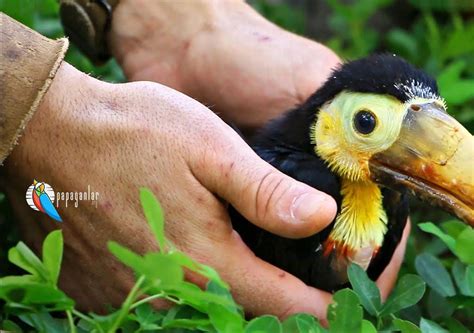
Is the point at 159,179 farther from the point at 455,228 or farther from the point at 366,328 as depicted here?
the point at 455,228

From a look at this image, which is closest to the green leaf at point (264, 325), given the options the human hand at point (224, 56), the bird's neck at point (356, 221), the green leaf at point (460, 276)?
the bird's neck at point (356, 221)

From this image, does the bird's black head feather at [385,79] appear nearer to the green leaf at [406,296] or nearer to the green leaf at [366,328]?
the green leaf at [406,296]

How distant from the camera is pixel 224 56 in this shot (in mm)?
2182

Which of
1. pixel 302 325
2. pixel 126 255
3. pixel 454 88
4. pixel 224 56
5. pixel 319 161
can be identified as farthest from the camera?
pixel 454 88

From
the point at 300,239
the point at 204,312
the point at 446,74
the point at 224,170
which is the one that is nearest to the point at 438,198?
the point at 300,239

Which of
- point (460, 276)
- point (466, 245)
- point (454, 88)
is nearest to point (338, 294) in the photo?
point (466, 245)

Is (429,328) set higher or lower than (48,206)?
higher

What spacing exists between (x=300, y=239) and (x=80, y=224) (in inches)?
16.2

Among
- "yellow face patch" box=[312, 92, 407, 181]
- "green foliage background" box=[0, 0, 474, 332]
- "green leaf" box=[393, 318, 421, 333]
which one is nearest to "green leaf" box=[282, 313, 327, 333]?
"green foliage background" box=[0, 0, 474, 332]

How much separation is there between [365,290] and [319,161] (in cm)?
28

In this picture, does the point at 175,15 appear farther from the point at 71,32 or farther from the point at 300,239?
the point at 300,239

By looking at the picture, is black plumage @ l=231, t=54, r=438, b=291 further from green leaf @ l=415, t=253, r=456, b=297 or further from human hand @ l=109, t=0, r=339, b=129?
human hand @ l=109, t=0, r=339, b=129

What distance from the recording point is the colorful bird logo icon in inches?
62.9

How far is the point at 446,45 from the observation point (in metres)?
2.83
